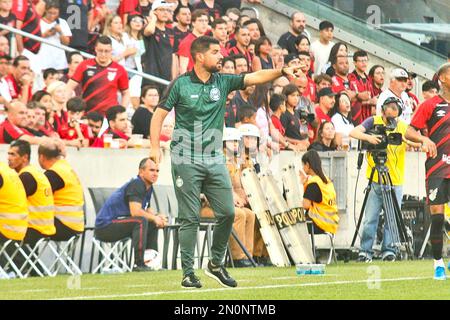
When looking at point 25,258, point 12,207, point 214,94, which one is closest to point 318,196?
point 25,258

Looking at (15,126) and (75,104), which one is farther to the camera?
(75,104)

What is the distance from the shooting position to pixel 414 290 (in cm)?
1339

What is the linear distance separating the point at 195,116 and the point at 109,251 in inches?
201

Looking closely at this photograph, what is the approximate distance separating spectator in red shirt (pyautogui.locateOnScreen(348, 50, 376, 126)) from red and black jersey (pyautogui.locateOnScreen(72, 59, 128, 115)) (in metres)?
4.99

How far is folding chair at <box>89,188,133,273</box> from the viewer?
17844mm

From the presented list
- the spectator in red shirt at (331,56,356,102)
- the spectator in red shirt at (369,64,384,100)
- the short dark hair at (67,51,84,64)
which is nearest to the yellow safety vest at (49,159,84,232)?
the short dark hair at (67,51,84,64)

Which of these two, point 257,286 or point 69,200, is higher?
point 69,200

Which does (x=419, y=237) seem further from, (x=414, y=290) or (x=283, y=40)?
(x=414, y=290)

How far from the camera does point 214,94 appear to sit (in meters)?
13.5

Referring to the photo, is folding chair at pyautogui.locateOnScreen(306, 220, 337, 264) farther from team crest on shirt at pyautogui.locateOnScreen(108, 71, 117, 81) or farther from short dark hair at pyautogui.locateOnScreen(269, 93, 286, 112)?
team crest on shirt at pyautogui.locateOnScreen(108, 71, 117, 81)

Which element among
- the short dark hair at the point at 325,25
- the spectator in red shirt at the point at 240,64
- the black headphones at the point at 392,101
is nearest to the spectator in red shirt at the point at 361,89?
the short dark hair at the point at 325,25

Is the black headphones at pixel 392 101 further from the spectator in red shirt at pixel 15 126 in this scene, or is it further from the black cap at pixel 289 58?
the spectator in red shirt at pixel 15 126

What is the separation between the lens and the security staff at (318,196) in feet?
64.5

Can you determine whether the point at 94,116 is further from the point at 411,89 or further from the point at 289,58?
the point at 411,89
